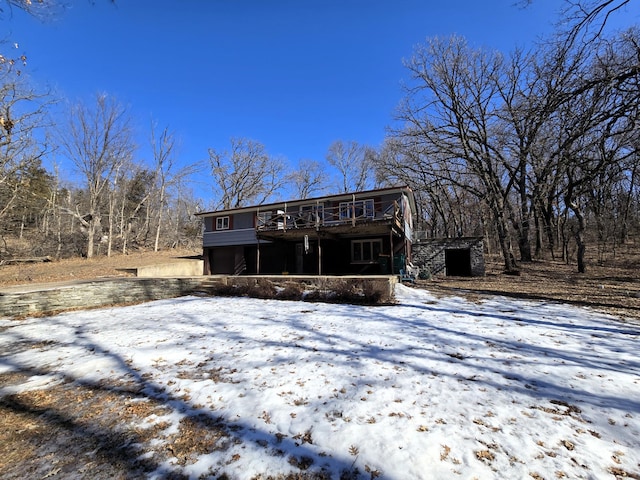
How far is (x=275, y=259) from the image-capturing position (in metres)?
19.6

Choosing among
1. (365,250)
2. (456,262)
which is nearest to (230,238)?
(365,250)

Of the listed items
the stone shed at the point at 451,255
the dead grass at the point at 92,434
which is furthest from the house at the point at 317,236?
the dead grass at the point at 92,434

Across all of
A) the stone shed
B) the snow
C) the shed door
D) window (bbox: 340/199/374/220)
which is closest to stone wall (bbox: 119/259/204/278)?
the snow

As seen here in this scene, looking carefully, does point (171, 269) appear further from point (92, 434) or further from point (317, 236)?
point (92, 434)

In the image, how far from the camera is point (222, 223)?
2130 cm

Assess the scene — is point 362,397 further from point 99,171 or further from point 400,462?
point 99,171

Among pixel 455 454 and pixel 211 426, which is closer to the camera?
pixel 455 454

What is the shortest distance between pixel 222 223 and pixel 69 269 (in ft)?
30.5

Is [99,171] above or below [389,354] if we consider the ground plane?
above

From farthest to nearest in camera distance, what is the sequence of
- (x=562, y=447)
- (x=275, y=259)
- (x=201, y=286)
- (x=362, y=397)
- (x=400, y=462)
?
(x=275, y=259), (x=201, y=286), (x=362, y=397), (x=562, y=447), (x=400, y=462)

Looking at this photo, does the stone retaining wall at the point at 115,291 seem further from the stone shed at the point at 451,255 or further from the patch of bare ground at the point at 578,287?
the stone shed at the point at 451,255

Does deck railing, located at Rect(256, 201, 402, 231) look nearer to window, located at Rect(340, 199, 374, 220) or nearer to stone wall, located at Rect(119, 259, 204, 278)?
window, located at Rect(340, 199, 374, 220)

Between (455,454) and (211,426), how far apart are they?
2404mm

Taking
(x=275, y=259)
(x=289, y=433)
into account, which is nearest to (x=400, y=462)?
(x=289, y=433)
